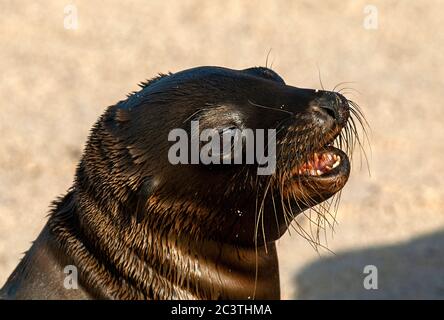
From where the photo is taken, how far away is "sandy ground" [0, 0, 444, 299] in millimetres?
6879

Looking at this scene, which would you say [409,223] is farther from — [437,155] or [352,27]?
[352,27]

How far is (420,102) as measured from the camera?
8703 mm

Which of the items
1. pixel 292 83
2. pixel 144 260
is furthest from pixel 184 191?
pixel 292 83

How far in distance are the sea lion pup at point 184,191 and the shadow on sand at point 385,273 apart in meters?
2.48

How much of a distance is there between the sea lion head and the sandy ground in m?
2.56

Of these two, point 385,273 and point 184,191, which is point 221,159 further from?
point 385,273

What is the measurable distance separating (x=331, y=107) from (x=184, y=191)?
645 mm

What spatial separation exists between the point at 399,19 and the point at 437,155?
2.47m

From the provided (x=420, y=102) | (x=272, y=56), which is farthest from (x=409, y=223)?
(x=272, y=56)

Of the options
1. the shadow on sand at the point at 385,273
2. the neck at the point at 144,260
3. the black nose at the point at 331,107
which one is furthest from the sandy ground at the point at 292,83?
the black nose at the point at 331,107

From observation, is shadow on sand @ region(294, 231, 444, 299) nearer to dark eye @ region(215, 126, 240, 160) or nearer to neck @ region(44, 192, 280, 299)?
neck @ region(44, 192, 280, 299)

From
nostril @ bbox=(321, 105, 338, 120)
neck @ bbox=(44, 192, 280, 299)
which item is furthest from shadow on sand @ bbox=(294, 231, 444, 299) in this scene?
nostril @ bbox=(321, 105, 338, 120)

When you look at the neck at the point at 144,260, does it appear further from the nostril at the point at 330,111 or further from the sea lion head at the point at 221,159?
the nostril at the point at 330,111

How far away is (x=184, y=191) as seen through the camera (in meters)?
3.89
